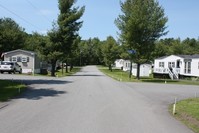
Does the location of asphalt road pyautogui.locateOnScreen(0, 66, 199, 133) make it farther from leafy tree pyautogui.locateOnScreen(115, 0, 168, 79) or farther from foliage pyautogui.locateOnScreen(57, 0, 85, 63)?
foliage pyautogui.locateOnScreen(57, 0, 85, 63)

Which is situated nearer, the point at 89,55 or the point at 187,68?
the point at 187,68

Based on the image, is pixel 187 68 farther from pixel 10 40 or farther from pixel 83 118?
pixel 10 40

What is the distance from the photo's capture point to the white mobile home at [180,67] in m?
49.7

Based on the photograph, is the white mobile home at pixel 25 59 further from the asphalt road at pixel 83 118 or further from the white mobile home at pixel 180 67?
the asphalt road at pixel 83 118

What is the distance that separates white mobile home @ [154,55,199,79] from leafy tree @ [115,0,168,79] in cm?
908

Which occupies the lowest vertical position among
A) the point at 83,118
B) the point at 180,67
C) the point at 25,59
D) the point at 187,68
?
the point at 83,118

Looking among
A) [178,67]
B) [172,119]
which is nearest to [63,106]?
[172,119]

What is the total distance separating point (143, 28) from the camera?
Result: 42500 mm

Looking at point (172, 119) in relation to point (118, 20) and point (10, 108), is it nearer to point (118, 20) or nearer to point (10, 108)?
point (10, 108)

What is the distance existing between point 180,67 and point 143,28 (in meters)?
14.3

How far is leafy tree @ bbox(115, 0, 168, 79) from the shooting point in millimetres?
42469

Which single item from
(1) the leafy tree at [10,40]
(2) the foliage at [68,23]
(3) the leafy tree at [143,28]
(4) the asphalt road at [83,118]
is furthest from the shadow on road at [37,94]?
(1) the leafy tree at [10,40]

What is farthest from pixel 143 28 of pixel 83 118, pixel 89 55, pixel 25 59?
pixel 89 55

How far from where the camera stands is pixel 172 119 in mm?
13492
